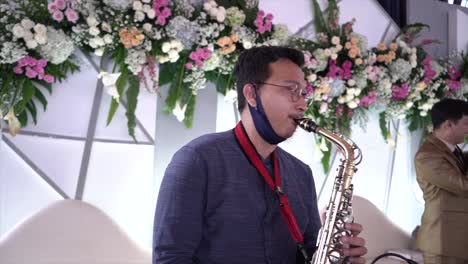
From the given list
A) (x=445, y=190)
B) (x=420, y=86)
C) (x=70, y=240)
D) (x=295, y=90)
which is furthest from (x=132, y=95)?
(x=420, y=86)

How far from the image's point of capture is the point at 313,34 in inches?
182

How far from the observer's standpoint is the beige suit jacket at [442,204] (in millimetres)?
3541

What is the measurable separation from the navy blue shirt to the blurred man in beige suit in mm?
1858

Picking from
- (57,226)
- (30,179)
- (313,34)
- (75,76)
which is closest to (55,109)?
(75,76)

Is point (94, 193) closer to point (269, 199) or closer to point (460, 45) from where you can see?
point (269, 199)

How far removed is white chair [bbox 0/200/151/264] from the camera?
9.62ft

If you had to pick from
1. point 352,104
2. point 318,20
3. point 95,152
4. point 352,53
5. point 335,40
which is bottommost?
point 95,152

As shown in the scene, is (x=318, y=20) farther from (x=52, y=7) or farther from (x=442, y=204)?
(x=52, y=7)

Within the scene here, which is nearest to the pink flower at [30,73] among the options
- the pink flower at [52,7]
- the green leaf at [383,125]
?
the pink flower at [52,7]

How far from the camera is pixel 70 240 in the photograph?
10.1 feet

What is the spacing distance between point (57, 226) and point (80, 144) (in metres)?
0.62

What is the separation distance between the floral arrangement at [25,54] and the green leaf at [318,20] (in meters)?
2.29

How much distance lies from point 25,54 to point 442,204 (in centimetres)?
289

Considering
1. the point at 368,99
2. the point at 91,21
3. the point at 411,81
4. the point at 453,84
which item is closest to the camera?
the point at 91,21
